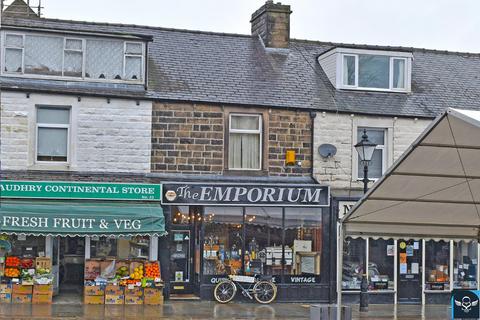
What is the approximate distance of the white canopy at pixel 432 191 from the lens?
10.9 meters

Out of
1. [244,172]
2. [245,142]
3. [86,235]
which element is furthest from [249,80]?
[86,235]

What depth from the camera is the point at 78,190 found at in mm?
22656

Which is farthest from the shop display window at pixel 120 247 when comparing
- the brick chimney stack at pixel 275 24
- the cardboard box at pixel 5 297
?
the brick chimney stack at pixel 275 24

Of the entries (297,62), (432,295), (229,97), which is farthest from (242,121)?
(432,295)

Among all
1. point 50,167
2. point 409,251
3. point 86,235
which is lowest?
point 409,251

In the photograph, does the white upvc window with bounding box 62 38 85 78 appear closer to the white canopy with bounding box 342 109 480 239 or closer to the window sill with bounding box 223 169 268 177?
the window sill with bounding box 223 169 268 177

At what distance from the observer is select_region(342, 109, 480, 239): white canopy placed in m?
10.9

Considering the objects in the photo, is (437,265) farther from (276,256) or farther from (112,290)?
(112,290)

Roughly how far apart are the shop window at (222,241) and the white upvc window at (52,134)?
439 cm

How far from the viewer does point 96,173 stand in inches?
909

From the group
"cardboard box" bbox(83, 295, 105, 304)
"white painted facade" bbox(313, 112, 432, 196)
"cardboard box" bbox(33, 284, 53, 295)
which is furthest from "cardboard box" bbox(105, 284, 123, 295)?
"white painted facade" bbox(313, 112, 432, 196)

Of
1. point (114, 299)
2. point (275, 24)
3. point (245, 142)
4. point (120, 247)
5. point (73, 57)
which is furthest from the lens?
point (275, 24)

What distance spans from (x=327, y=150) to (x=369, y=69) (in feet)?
11.2

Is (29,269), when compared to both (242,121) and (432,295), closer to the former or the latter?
(242,121)
